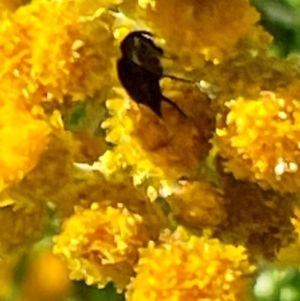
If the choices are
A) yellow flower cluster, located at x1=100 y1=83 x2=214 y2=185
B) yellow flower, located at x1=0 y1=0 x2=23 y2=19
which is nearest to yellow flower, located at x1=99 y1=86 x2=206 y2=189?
yellow flower cluster, located at x1=100 y1=83 x2=214 y2=185

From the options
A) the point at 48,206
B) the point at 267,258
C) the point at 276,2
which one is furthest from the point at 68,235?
the point at 276,2

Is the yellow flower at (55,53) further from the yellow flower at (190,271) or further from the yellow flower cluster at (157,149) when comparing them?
the yellow flower at (190,271)

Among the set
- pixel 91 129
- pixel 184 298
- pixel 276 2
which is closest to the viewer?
pixel 184 298

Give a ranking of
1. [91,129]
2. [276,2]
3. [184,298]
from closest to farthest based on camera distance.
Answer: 1. [184,298]
2. [91,129]
3. [276,2]

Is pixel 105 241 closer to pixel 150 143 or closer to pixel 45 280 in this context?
pixel 150 143

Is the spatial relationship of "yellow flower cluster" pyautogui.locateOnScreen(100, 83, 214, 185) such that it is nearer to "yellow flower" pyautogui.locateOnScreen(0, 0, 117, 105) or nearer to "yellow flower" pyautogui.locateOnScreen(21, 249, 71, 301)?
"yellow flower" pyautogui.locateOnScreen(0, 0, 117, 105)

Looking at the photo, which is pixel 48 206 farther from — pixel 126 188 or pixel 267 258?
pixel 267 258
